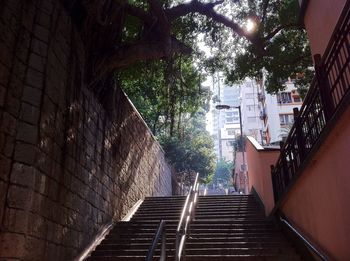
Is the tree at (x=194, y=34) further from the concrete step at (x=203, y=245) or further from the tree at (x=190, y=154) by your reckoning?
the tree at (x=190, y=154)

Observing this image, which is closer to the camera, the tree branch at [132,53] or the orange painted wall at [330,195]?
the orange painted wall at [330,195]

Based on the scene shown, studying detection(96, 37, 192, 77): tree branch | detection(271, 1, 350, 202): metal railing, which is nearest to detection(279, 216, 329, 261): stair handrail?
detection(271, 1, 350, 202): metal railing

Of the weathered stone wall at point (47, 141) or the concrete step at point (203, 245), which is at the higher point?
the weathered stone wall at point (47, 141)

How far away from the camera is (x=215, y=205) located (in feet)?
28.8

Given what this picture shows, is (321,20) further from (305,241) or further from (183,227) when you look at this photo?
(183,227)

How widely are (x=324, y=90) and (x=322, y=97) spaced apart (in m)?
0.09

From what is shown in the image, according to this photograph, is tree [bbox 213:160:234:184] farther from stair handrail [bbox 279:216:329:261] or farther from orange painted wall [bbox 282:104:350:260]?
orange painted wall [bbox 282:104:350:260]

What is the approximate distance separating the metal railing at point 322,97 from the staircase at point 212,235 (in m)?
1.09

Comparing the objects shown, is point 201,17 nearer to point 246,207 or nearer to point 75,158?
point 246,207

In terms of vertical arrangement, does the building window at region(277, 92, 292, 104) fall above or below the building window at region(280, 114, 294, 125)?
above

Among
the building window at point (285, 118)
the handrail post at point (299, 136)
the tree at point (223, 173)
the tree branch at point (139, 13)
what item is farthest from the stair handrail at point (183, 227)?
the tree at point (223, 173)

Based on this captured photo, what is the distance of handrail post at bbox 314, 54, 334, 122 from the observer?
12.6ft

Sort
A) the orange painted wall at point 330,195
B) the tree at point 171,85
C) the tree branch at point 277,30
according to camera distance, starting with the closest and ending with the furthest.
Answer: the orange painted wall at point 330,195 → the tree at point 171,85 → the tree branch at point 277,30

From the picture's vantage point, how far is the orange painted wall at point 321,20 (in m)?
4.77
